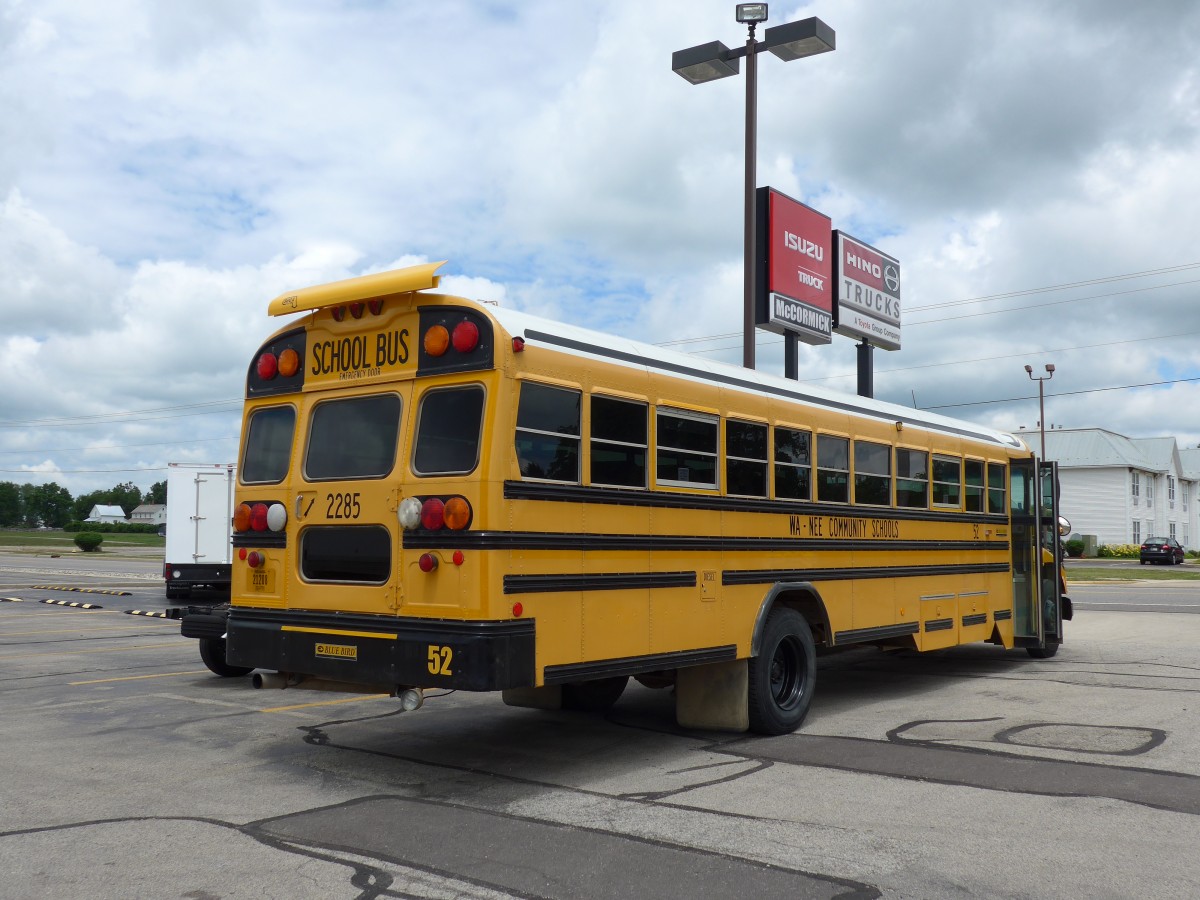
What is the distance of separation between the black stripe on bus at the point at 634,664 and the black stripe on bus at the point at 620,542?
0.67 meters

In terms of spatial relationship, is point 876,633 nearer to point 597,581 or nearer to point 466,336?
point 597,581

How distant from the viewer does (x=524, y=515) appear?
610 centimetres

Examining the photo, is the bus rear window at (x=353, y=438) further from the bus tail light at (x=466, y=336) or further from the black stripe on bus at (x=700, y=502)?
the black stripe on bus at (x=700, y=502)

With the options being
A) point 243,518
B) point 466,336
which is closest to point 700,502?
point 466,336

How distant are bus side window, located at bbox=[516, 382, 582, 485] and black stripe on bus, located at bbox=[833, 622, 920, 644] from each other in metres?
3.33

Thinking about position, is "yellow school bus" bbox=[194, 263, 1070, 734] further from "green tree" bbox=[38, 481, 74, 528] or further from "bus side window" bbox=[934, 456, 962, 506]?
"green tree" bbox=[38, 481, 74, 528]

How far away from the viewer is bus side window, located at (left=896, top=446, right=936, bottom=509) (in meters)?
9.80

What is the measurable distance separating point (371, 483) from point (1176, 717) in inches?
253

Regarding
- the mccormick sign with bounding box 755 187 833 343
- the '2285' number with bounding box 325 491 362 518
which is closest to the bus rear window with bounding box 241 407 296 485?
the '2285' number with bounding box 325 491 362 518

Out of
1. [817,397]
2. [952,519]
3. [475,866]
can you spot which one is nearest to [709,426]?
[817,397]

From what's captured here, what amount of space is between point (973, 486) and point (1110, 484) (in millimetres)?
61024

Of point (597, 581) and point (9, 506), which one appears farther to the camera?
point (9, 506)

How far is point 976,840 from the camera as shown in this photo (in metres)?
5.27

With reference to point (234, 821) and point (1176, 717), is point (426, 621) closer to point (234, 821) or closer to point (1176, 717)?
point (234, 821)
